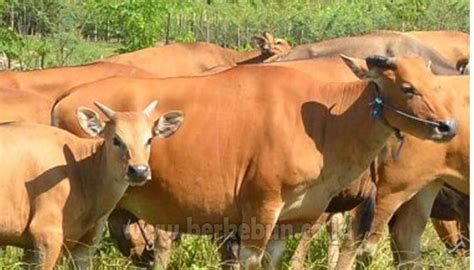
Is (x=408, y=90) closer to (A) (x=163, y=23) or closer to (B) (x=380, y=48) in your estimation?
(B) (x=380, y=48)

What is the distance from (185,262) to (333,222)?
157 cm

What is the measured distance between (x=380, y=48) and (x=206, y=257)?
142 inches

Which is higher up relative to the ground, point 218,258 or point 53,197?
point 53,197

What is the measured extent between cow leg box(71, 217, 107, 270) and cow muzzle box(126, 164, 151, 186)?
30.2 inches

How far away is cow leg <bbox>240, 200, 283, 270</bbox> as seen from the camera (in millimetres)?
9281

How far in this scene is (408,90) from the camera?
899cm

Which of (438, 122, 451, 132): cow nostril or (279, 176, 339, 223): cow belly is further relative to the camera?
(279, 176, 339, 223): cow belly

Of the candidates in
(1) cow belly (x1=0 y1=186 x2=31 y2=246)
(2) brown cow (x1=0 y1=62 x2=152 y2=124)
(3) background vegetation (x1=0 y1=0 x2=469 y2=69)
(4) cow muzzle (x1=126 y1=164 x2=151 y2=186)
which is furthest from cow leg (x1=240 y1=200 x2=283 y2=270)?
(3) background vegetation (x1=0 y1=0 x2=469 y2=69)

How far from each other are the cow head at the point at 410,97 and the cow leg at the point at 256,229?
3.72ft

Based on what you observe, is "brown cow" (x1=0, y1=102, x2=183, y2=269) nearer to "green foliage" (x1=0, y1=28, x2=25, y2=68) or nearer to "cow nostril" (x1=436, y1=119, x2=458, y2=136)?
"cow nostril" (x1=436, y1=119, x2=458, y2=136)

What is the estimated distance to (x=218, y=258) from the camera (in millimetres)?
11000

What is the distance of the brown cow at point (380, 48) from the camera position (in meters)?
12.5

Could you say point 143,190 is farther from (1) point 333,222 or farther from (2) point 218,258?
(1) point 333,222

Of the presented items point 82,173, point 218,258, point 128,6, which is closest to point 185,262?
point 218,258
